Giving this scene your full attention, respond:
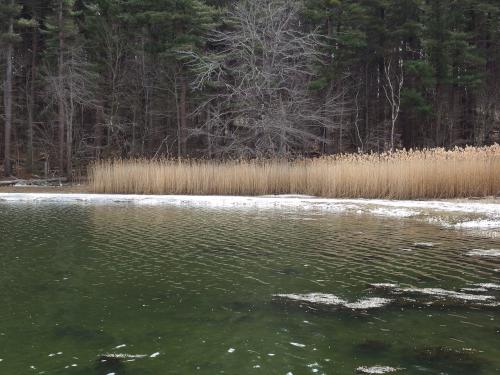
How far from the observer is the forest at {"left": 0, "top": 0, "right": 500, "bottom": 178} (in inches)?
835

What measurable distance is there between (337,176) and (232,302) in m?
8.93

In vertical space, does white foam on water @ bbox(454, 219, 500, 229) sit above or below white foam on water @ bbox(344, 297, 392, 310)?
above

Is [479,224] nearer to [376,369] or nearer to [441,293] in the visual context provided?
[441,293]

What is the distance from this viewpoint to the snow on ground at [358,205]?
28.0 ft

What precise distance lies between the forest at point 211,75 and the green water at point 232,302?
40.2ft

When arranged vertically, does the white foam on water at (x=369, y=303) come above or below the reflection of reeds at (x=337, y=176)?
below

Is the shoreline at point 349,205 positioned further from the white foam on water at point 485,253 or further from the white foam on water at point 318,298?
the white foam on water at point 318,298

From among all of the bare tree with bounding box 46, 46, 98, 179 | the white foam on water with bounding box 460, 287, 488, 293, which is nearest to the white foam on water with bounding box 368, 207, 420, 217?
the white foam on water with bounding box 460, 287, 488, 293

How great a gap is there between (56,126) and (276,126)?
1580 cm

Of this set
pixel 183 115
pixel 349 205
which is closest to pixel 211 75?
pixel 183 115

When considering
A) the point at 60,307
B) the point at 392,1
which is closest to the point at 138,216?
the point at 60,307

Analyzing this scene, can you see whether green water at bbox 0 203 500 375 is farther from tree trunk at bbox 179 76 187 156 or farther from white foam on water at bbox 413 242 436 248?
tree trunk at bbox 179 76 187 156

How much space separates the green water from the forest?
1224 cm

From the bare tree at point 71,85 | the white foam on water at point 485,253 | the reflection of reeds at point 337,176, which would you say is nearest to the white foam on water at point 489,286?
the white foam on water at point 485,253
